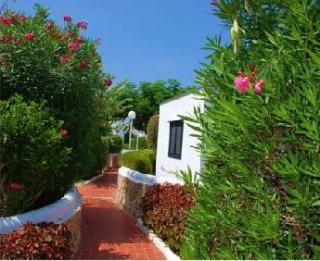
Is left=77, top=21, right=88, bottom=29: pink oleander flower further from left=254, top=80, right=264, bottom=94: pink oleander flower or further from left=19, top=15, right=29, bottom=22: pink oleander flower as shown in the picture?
left=254, top=80, right=264, bottom=94: pink oleander flower

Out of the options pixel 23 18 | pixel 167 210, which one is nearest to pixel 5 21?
pixel 23 18

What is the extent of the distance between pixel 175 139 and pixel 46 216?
1090 centimetres

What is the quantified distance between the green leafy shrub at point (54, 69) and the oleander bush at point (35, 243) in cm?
337

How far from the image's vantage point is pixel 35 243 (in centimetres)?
671

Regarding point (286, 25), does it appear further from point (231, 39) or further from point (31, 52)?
point (31, 52)

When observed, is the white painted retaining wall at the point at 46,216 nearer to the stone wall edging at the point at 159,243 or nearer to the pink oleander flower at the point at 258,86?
the stone wall edging at the point at 159,243

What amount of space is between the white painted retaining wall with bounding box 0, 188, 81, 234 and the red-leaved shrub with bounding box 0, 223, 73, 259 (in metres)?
0.28

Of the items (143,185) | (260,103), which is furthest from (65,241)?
(143,185)

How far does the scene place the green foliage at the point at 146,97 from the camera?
5022 cm

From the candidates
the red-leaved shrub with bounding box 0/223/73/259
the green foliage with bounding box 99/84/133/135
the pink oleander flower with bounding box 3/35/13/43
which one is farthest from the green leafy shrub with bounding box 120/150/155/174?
the red-leaved shrub with bounding box 0/223/73/259

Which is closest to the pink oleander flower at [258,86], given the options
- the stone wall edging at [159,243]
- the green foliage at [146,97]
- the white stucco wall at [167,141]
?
the stone wall edging at [159,243]

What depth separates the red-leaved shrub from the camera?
6.57 meters

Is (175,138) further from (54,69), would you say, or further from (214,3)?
(214,3)

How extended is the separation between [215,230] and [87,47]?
8.32m
